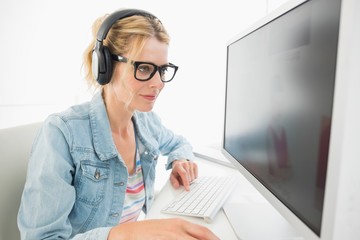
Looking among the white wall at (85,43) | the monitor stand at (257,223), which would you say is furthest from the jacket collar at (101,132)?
the white wall at (85,43)

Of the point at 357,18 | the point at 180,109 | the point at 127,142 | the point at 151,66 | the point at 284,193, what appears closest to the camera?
the point at 357,18

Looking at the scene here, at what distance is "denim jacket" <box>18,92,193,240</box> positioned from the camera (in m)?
0.51

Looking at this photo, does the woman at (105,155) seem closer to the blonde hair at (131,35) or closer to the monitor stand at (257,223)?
the blonde hair at (131,35)

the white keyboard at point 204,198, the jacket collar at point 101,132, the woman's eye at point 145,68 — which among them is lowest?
the white keyboard at point 204,198

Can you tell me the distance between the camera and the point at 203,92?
5.10 ft

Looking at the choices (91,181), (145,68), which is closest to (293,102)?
(145,68)

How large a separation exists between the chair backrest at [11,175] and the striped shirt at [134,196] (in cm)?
29

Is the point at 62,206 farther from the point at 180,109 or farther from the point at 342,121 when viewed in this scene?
the point at 180,109

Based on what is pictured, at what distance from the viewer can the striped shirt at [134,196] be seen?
772 millimetres

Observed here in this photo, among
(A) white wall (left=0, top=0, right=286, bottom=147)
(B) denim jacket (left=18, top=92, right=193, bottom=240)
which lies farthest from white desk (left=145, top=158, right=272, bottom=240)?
(A) white wall (left=0, top=0, right=286, bottom=147)

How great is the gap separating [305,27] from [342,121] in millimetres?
159

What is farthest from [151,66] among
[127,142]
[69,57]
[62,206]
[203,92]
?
[69,57]

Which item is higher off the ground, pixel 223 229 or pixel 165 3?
pixel 165 3

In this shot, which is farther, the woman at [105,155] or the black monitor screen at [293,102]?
the woman at [105,155]
